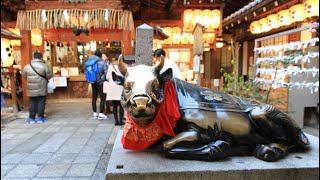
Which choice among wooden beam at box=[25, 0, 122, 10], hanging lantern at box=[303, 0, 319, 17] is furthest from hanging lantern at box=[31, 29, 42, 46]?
hanging lantern at box=[303, 0, 319, 17]

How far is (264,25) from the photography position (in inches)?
465

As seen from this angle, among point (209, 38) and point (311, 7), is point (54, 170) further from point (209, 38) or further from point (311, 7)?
point (209, 38)

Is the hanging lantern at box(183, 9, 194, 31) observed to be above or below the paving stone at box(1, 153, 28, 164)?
above

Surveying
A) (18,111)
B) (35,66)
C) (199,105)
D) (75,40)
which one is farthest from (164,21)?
(199,105)

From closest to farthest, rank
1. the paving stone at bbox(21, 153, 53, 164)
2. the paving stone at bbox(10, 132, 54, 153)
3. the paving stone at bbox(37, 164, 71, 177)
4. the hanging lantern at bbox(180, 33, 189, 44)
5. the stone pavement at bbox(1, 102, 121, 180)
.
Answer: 1. the paving stone at bbox(37, 164, 71, 177)
2. the stone pavement at bbox(1, 102, 121, 180)
3. the paving stone at bbox(21, 153, 53, 164)
4. the paving stone at bbox(10, 132, 54, 153)
5. the hanging lantern at bbox(180, 33, 189, 44)

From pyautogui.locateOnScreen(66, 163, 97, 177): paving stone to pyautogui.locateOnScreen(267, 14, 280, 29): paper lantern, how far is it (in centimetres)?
927

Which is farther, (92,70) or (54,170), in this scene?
(92,70)

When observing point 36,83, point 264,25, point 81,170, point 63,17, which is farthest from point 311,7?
point 36,83

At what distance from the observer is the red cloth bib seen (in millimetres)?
3115

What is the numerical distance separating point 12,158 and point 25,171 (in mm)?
933

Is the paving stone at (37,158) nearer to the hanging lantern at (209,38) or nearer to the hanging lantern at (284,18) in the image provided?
the hanging lantern at (284,18)

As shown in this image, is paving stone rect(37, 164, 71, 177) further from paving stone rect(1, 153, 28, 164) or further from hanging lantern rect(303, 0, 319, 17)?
hanging lantern rect(303, 0, 319, 17)

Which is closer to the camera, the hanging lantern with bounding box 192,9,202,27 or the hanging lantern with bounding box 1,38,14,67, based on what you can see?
the hanging lantern with bounding box 1,38,14,67

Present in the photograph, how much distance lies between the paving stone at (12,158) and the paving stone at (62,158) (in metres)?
0.62
